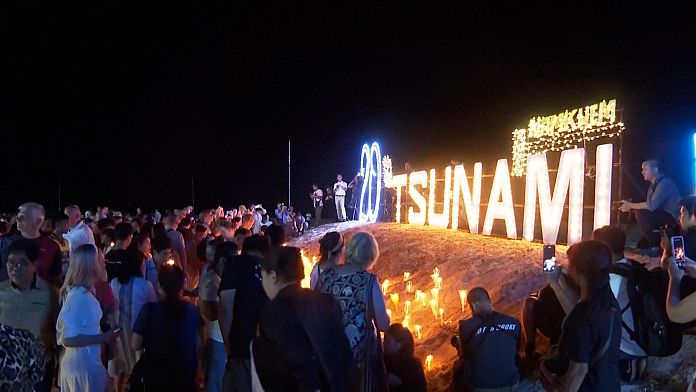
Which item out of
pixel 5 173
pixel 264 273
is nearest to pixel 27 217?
pixel 264 273

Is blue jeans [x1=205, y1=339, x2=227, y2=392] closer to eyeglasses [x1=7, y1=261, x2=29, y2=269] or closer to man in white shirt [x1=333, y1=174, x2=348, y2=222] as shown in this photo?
eyeglasses [x1=7, y1=261, x2=29, y2=269]

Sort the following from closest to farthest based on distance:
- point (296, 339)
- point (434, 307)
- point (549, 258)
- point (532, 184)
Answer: point (296, 339) → point (549, 258) → point (434, 307) → point (532, 184)

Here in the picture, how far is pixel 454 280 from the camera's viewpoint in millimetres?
10148

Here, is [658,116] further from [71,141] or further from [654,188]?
[71,141]

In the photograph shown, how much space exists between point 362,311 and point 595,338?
65.4 inches

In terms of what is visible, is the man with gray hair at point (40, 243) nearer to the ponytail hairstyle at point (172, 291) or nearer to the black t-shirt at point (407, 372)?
the ponytail hairstyle at point (172, 291)

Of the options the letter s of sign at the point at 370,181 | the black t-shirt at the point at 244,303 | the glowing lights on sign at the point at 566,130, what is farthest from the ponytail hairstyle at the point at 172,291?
the letter s of sign at the point at 370,181

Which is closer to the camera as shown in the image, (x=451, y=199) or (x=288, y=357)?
(x=288, y=357)

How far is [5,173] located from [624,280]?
36.2 meters

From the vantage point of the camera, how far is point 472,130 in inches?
1276

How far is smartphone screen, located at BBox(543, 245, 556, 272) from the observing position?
4262 mm

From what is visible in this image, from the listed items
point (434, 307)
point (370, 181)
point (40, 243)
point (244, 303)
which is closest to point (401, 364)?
point (244, 303)

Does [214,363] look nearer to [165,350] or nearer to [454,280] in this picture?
[165,350]

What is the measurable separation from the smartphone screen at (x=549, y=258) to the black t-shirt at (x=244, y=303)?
2.05 metres
